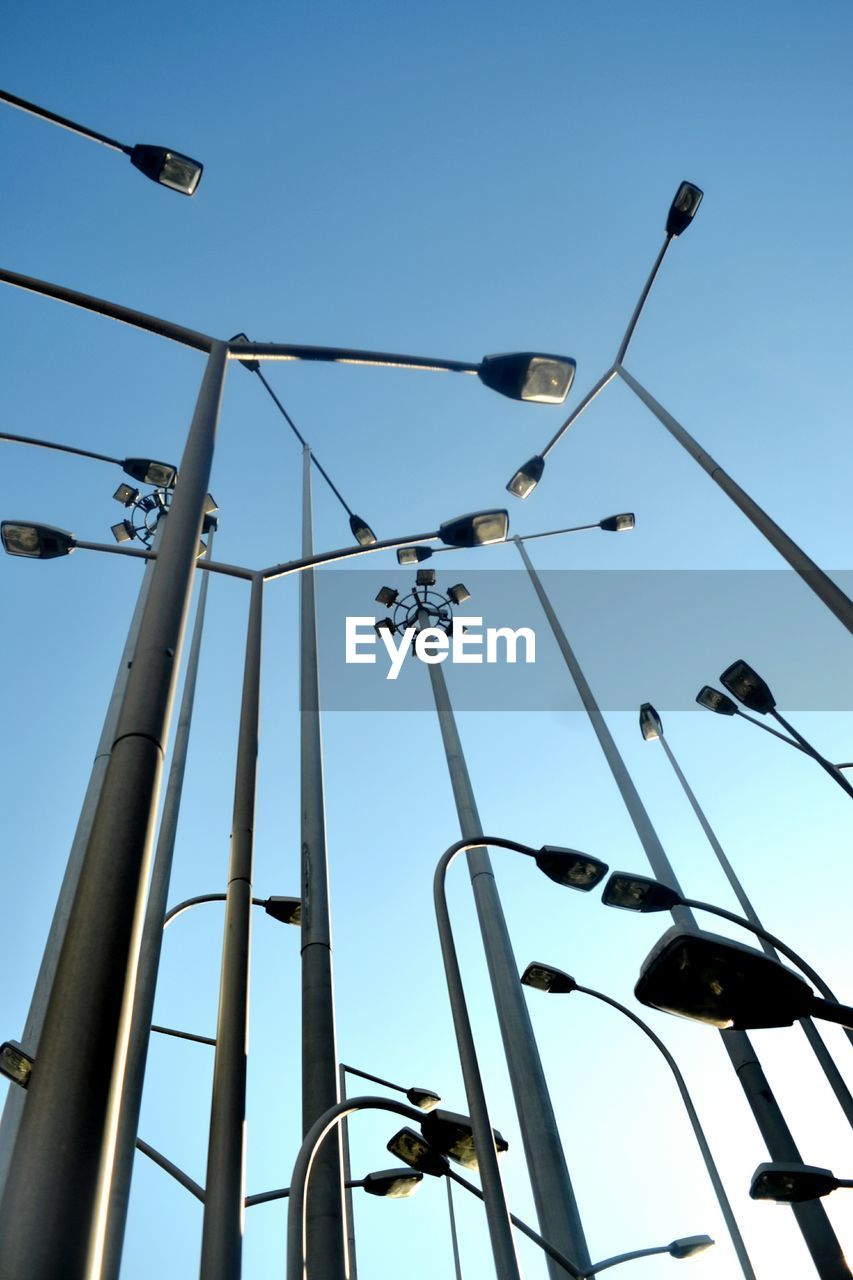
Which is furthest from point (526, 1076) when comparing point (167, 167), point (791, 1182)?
point (167, 167)

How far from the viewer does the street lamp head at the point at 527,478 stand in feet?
43.9

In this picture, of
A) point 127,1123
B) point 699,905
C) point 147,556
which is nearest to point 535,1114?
point 699,905

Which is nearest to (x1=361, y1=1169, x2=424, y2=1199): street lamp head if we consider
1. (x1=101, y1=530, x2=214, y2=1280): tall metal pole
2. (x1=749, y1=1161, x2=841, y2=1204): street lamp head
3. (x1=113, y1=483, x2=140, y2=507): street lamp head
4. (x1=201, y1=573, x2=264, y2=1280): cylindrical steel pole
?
(x1=101, y1=530, x2=214, y2=1280): tall metal pole

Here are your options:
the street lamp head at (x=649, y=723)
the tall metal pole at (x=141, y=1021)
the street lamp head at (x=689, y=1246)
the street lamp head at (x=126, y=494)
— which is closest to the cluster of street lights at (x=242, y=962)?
the tall metal pole at (x=141, y=1021)

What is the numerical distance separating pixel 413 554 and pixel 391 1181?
7.68 m

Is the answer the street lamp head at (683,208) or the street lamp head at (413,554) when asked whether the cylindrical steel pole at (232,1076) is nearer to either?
the street lamp head at (413,554)

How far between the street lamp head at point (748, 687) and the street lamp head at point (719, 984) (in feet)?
22.5

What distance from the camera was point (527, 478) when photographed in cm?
1343

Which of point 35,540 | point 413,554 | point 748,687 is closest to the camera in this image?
point 35,540

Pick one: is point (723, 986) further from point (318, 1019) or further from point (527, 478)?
point (527, 478)

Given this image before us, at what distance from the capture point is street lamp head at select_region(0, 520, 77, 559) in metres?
8.59

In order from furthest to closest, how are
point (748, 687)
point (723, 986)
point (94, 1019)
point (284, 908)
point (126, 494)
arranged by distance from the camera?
point (126, 494) → point (748, 687) → point (284, 908) → point (723, 986) → point (94, 1019)

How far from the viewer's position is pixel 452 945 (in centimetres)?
630

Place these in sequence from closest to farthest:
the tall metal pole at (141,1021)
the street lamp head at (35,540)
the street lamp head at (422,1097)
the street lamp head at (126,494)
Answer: the tall metal pole at (141,1021)
the street lamp head at (35,540)
the street lamp head at (422,1097)
the street lamp head at (126,494)
